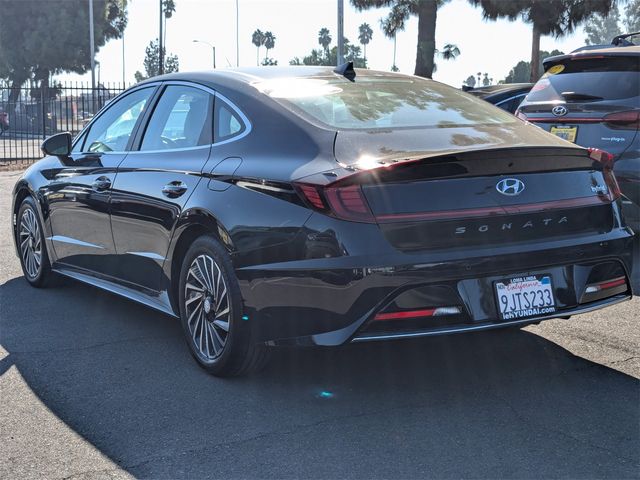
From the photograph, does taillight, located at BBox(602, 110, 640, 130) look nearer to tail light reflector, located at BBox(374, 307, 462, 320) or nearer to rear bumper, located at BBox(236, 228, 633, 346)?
rear bumper, located at BBox(236, 228, 633, 346)

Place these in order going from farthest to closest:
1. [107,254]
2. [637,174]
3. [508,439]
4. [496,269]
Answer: [637,174], [107,254], [496,269], [508,439]

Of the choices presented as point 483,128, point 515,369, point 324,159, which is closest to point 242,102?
point 324,159

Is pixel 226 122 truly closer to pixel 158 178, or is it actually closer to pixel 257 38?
pixel 158 178

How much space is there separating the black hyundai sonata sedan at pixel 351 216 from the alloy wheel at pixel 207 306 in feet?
0.04

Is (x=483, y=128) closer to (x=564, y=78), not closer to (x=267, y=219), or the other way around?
(x=267, y=219)

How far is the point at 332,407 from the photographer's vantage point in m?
3.96

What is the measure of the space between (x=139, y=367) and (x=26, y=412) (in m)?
0.76

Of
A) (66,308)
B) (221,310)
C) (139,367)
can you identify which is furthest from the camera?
(66,308)

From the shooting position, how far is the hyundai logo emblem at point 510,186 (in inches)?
153

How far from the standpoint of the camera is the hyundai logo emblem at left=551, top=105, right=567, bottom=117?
7.34 meters

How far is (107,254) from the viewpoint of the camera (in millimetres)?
5461

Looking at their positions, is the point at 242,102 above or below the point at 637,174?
above

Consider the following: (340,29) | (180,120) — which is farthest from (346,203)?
(340,29)

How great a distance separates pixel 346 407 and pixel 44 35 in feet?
177
